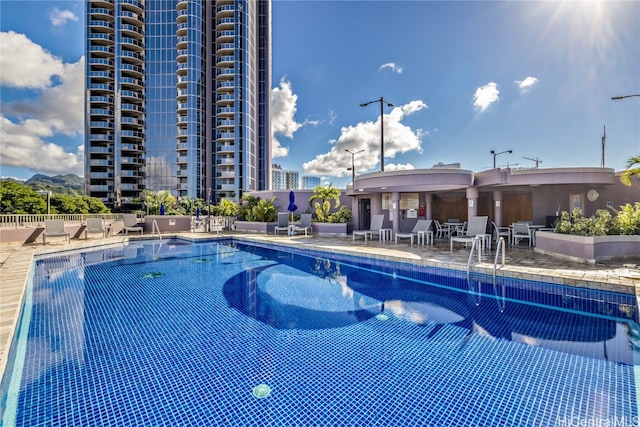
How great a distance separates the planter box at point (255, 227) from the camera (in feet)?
55.2

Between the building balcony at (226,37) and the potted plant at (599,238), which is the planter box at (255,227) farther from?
the building balcony at (226,37)

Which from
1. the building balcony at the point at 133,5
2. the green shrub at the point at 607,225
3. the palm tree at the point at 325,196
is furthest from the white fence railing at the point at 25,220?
the building balcony at the point at 133,5

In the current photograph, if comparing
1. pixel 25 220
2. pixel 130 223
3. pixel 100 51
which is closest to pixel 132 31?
pixel 100 51

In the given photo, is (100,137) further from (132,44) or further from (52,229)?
(52,229)

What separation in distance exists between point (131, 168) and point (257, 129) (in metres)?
18.8

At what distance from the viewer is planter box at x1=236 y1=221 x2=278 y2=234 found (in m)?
16.8

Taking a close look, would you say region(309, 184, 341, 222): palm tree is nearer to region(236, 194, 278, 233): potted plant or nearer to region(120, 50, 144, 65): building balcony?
region(236, 194, 278, 233): potted plant

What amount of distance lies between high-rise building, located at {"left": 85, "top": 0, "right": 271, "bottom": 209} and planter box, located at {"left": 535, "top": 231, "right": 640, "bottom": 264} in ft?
126

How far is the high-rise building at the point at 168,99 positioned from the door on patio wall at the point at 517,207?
34.0m

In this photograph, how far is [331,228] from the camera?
15.0m

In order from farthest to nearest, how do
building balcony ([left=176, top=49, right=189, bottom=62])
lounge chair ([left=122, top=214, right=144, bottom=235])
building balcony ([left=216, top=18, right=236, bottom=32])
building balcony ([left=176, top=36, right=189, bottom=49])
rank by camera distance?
building balcony ([left=216, top=18, right=236, bottom=32])
building balcony ([left=176, top=36, right=189, bottom=49])
building balcony ([left=176, top=49, right=189, bottom=62])
lounge chair ([left=122, top=214, right=144, bottom=235])

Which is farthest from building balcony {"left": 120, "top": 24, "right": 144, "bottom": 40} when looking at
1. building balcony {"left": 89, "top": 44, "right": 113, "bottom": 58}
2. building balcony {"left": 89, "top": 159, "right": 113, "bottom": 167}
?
building balcony {"left": 89, "top": 159, "right": 113, "bottom": 167}

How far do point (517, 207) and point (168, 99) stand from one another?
42350 mm

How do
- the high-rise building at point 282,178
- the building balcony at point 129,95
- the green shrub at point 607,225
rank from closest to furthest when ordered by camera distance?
the green shrub at point 607,225 < the building balcony at point 129,95 < the high-rise building at point 282,178
